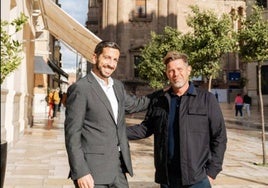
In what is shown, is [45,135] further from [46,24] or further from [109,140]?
[109,140]

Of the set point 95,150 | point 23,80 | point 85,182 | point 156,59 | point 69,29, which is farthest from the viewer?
point 156,59

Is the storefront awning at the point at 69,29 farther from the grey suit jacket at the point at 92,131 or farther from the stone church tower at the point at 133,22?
the stone church tower at the point at 133,22

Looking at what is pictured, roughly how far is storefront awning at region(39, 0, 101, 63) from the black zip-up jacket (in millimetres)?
8514

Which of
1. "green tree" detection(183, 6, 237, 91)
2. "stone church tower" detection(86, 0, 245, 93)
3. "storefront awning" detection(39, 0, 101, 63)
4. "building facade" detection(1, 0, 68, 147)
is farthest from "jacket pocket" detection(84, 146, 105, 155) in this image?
"stone church tower" detection(86, 0, 245, 93)

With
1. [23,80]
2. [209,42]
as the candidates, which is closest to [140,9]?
[23,80]

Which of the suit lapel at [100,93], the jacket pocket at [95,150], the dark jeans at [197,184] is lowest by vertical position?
the dark jeans at [197,184]

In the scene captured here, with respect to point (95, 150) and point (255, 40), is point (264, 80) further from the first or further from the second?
point (95, 150)

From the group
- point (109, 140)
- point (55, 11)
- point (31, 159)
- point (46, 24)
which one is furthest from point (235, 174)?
point (46, 24)

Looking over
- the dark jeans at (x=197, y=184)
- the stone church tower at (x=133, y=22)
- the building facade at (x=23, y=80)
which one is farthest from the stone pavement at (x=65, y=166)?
the stone church tower at (x=133, y=22)

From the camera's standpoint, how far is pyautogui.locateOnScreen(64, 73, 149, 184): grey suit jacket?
282 cm

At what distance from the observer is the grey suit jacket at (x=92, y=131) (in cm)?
282

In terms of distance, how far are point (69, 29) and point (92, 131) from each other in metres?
10.5

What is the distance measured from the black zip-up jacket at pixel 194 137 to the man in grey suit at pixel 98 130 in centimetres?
29

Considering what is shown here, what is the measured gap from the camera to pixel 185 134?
2.96 m
